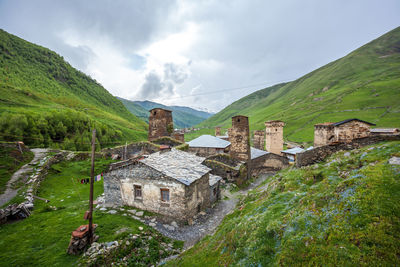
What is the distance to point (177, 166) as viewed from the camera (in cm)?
1353

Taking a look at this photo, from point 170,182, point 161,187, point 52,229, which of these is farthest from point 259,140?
point 52,229

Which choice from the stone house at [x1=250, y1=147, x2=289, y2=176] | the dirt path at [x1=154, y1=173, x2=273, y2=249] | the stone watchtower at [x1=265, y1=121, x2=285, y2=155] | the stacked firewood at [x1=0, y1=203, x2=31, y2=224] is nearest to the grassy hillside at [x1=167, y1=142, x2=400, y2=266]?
the dirt path at [x1=154, y1=173, x2=273, y2=249]

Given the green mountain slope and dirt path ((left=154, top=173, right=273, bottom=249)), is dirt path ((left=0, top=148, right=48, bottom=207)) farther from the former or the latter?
dirt path ((left=154, top=173, right=273, bottom=249))

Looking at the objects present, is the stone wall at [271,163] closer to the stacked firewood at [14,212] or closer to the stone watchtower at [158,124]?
the stone watchtower at [158,124]

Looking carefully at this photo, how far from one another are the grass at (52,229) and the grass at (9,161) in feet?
9.59

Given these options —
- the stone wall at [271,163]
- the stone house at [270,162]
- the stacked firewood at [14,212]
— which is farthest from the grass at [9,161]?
the stone wall at [271,163]

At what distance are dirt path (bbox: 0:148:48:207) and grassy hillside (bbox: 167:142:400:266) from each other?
50.0ft

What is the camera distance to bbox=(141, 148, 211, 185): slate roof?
11.9m

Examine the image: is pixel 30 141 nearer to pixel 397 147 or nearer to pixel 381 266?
pixel 381 266

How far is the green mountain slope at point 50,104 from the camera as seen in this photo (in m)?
27.2

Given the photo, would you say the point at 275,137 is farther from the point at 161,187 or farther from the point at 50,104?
the point at 50,104

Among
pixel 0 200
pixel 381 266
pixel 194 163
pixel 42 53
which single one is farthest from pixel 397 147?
pixel 42 53

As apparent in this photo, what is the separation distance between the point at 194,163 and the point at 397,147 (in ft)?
40.7

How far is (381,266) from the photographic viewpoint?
2676 millimetres
